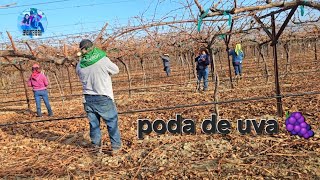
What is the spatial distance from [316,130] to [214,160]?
1.81 metres

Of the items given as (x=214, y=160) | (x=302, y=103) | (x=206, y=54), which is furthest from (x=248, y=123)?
(x=206, y=54)

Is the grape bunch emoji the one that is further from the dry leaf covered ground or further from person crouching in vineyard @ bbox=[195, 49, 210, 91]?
person crouching in vineyard @ bbox=[195, 49, 210, 91]

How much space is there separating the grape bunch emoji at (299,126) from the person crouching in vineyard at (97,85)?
231cm

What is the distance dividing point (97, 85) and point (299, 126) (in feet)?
8.77

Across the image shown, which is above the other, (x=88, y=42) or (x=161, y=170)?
(x=88, y=42)

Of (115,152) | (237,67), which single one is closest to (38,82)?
(115,152)

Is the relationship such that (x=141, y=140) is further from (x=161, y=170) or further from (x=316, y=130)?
(x=316, y=130)

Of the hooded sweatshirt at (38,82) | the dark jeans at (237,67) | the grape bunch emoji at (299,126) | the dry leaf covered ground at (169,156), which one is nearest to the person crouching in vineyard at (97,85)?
the dry leaf covered ground at (169,156)

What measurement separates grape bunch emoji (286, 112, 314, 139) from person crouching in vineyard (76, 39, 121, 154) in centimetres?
231

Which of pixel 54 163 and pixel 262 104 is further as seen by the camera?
pixel 262 104

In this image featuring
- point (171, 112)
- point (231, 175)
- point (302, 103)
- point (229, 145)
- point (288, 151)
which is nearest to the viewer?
point (231, 175)

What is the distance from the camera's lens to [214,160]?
3375mm

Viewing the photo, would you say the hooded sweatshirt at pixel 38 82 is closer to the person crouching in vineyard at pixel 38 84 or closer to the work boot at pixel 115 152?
the person crouching in vineyard at pixel 38 84

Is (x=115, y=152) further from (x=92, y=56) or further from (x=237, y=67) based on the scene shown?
(x=237, y=67)
